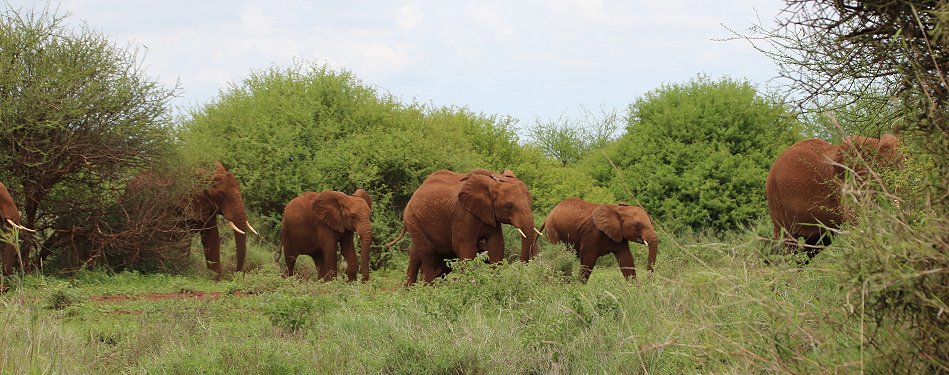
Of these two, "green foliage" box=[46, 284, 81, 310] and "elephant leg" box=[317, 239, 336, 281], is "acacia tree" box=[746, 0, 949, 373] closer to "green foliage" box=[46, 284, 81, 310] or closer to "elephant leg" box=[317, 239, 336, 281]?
"green foliage" box=[46, 284, 81, 310]

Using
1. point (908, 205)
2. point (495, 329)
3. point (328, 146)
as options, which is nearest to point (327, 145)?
point (328, 146)

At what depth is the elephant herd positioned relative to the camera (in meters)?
12.9

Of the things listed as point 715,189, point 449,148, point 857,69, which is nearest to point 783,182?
point 857,69

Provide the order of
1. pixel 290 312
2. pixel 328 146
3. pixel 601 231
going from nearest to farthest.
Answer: pixel 290 312, pixel 601 231, pixel 328 146

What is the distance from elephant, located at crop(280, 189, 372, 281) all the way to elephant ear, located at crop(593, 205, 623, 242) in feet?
12.5

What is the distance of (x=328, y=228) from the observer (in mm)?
19609

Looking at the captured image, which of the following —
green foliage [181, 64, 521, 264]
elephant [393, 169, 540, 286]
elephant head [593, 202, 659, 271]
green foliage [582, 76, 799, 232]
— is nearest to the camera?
elephant [393, 169, 540, 286]

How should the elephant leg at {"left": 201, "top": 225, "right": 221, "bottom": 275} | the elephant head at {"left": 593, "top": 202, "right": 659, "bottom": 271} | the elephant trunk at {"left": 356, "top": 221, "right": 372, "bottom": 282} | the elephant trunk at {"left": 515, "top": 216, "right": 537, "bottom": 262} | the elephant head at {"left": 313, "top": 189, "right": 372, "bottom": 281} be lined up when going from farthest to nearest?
the elephant leg at {"left": 201, "top": 225, "right": 221, "bottom": 275} < the elephant head at {"left": 313, "top": 189, "right": 372, "bottom": 281} < the elephant trunk at {"left": 356, "top": 221, "right": 372, "bottom": 282} < the elephant head at {"left": 593, "top": 202, "right": 659, "bottom": 271} < the elephant trunk at {"left": 515, "top": 216, "right": 537, "bottom": 262}

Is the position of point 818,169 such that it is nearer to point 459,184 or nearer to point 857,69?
point 459,184

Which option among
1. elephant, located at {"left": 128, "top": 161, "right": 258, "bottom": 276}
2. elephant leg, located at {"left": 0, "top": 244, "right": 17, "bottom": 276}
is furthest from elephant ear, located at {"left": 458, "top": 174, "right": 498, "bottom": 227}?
elephant, located at {"left": 128, "top": 161, "right": 258, "bottom": 276}

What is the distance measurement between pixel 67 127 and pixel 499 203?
8619 millimetres

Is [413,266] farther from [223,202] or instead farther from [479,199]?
[223,202]

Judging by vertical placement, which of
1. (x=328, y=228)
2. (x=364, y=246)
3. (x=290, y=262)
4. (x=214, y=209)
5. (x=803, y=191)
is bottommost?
(x=290, y=262)

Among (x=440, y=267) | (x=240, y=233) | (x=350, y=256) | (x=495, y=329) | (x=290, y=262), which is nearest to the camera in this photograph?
(x=495, y=329)
